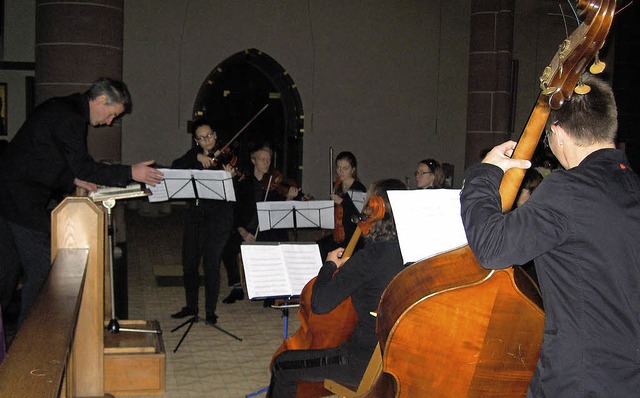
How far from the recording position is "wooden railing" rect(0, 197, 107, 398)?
1545mm

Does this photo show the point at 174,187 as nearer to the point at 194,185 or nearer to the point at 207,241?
the point at 194,185

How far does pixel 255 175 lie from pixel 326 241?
932 mm

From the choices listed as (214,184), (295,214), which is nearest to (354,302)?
(214,184)

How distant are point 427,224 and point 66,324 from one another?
121cm

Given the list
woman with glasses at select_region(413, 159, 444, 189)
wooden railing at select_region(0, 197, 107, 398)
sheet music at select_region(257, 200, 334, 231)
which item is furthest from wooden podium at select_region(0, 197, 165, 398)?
woman with glasses at select_region(413, 159, 444, 189)

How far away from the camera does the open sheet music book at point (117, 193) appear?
13.9 feet

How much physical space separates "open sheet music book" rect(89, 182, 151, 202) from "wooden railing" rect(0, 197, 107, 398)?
2.31 ft

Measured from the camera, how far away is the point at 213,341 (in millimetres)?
5477

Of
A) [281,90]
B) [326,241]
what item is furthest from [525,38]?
[326,241]

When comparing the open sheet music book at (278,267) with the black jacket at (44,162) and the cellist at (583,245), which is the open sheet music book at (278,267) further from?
the cellist at (583,245)

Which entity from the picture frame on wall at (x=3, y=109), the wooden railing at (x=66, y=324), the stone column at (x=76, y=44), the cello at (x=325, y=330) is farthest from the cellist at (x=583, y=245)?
the picture frame on wall at (x=3, y=109)

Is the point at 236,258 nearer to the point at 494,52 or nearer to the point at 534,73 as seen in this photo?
the point at 494,52

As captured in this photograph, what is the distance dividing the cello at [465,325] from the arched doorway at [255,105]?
11.2 m

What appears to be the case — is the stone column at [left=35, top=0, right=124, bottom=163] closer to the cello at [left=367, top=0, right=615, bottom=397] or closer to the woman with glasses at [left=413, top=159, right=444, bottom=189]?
the woman with glasses at [left=413, top=159, right=444, bottom=189]
